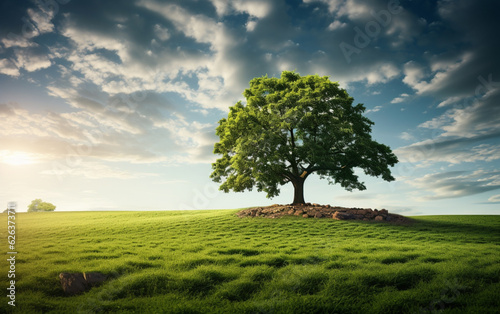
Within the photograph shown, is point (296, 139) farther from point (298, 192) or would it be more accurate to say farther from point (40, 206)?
point (40, 206)

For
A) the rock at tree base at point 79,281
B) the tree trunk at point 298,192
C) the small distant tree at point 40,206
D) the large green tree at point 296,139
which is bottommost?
the small distant tree at point 40,206

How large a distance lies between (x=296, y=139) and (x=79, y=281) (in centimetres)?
2640

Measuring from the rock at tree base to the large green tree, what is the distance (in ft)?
60.4

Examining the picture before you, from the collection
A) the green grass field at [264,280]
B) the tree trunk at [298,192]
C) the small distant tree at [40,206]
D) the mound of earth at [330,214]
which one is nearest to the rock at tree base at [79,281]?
the green grass field at [264,280]

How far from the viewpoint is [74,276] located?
25.7ft

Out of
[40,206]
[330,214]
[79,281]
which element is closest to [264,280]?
[79,281]

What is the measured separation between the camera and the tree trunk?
29.9m

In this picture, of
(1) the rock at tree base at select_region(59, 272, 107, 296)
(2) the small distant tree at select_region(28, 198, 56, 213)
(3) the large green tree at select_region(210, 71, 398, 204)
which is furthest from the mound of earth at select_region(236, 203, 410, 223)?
(2) the small distant tree at select_region(28, 198, 56, 213)

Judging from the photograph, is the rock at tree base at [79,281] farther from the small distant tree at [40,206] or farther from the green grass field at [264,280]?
the small distant tree at [40,206]

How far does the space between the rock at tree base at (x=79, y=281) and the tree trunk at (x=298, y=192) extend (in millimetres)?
23923

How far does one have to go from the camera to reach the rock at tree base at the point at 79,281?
294 inches

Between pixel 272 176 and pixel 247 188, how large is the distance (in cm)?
454

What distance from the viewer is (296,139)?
3116 cm

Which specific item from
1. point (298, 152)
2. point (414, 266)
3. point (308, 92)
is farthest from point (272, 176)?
point (414, 266)
